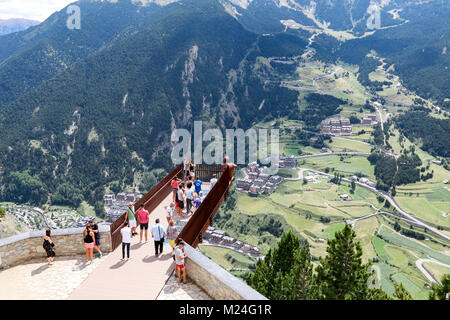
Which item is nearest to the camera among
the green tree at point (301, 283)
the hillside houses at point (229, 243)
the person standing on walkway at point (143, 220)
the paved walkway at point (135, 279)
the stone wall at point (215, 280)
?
the stone wall at point (215, 280)

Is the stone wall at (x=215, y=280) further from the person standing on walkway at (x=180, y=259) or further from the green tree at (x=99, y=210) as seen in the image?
the green tree at (x=99, y=210)

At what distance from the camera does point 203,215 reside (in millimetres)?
19047

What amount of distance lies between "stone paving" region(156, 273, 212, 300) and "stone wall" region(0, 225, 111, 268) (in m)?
5.21

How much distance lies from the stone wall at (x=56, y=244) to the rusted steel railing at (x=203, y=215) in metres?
4.53

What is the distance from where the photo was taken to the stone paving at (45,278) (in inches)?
580

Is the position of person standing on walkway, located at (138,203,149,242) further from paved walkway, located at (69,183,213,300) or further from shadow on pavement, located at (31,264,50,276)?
shadow on pavement, located at (31,264,50,276)

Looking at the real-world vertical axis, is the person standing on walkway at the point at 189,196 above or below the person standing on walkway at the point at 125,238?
above

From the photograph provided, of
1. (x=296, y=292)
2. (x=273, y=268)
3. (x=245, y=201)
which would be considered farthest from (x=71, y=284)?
(x=245, y=201)

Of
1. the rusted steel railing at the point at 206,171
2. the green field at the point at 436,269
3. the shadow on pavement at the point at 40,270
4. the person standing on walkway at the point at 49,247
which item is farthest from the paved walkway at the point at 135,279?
the green field at the point at 436,269

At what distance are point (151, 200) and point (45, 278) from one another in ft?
24.7

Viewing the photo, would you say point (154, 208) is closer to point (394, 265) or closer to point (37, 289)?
point (37, 289)

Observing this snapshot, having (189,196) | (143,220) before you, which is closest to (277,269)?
(189,196)

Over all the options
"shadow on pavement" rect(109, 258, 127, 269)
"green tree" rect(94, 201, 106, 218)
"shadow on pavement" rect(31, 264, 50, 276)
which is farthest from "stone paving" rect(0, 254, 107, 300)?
"green tree" rect(94, 201, 106, 218)

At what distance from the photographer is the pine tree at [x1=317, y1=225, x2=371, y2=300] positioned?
25719 mm
